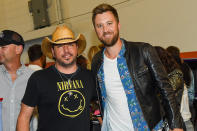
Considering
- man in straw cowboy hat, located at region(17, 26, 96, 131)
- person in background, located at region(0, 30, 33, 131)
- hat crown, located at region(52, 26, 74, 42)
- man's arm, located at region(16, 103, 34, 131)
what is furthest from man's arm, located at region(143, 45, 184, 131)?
person in background, located at region(0, 30, 33, 131)

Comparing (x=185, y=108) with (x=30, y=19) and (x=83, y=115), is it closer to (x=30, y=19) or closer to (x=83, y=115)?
(x=83, y=115)

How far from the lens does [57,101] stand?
2041mm

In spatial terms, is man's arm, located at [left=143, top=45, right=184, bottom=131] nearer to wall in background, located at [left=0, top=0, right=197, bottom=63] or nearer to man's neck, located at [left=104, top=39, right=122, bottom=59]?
man's neck, located at [left=104, top=39, right=122, bottom=59]

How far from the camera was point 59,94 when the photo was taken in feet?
6.76

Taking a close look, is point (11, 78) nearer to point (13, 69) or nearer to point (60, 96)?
point (13, 69)

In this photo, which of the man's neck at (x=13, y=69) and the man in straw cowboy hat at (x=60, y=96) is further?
the man's neck at (x=13, y=69)

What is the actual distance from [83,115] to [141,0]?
432 centimetres

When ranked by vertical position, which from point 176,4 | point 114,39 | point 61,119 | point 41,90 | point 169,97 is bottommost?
point 61,119

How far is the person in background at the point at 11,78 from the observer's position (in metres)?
2.30

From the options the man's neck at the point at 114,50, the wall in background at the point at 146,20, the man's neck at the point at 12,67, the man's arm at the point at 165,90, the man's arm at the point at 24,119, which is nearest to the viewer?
the man's arm at the point at 165,90

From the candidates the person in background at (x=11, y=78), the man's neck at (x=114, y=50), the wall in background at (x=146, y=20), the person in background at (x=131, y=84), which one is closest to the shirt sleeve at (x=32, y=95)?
the person in background at (x=11, y=78)

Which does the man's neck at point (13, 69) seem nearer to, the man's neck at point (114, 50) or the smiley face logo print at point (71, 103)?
the smiley face logo print at point (71, 103)

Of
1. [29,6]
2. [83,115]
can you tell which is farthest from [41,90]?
[29,6]

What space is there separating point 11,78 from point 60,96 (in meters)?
0.66
